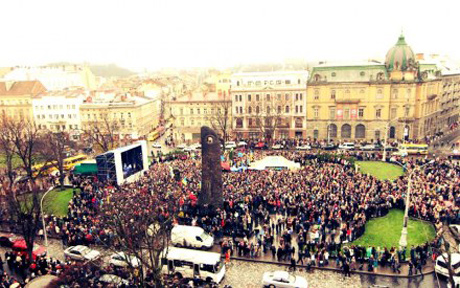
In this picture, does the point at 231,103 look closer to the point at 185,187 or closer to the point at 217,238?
the point at 185,187

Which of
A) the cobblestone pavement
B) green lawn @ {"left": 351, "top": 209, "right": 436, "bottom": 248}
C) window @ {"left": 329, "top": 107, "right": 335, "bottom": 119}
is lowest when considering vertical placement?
the cobblestone pavement

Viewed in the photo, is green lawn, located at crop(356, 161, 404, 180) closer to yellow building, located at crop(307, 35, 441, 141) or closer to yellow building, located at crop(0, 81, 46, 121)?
yellow building, located at crop(307, 35, 441, 141)

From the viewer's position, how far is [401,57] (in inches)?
2255

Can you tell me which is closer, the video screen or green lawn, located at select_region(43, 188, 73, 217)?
green lawn, located at select_region(43, 188, 73, 217)

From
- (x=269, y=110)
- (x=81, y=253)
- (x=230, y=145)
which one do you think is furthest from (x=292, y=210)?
(x=269, y=110)

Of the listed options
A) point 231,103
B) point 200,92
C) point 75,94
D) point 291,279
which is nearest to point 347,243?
point 291,279

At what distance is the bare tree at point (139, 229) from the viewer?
61.3 feet

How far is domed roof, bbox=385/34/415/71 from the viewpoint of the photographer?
57.1 m

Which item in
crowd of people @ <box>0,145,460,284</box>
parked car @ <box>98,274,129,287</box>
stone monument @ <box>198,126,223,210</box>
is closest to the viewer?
parked car @ <box>98,274,129,287</box>

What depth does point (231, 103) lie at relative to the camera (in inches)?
2596

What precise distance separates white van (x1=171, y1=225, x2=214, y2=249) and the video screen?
578 inches

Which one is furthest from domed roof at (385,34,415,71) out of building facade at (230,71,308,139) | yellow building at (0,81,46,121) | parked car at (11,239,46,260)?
yellow building at (0,81,46,121)

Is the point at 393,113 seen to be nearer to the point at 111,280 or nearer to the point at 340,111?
the point at 340,111

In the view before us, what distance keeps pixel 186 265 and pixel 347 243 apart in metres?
11.3
